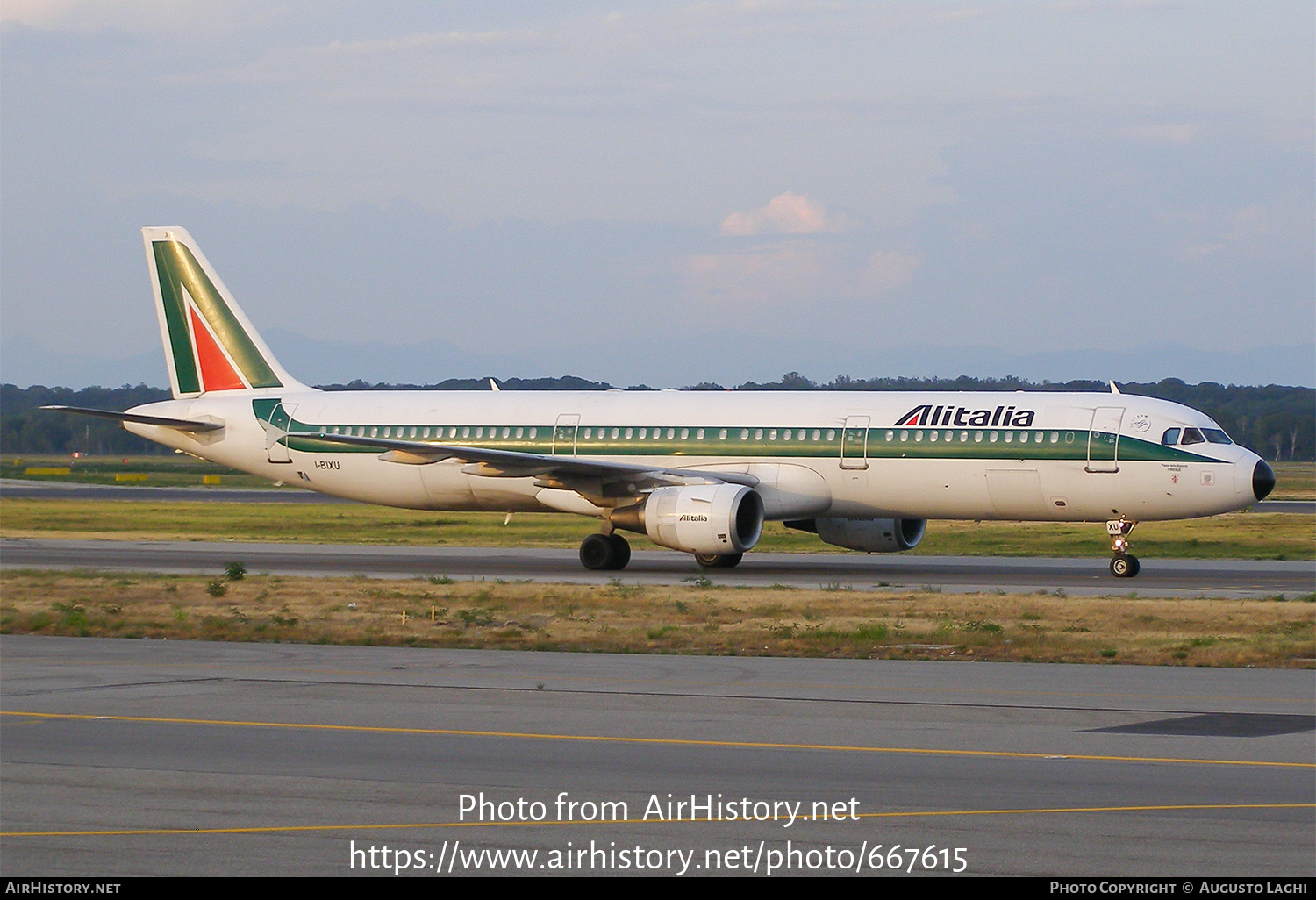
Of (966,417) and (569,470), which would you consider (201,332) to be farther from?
(966,417)

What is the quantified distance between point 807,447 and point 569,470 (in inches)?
194

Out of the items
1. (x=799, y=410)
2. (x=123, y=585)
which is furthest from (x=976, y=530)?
(x=123, y=585)

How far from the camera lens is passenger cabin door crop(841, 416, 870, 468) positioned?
3244 cm

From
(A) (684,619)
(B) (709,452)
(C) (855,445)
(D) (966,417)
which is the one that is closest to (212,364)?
(B) (709,452)

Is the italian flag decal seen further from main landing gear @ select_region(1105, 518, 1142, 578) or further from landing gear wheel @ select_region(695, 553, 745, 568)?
main landing gear @ select_region(1105, 518, 1142, 578)

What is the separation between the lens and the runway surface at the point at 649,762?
9203 mm

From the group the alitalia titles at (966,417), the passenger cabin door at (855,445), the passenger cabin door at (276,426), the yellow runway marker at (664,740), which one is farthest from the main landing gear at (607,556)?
the yellow runway marker at (664,740)

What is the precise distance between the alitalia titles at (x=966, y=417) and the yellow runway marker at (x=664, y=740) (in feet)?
65.4

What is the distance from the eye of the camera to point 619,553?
33.5 metres

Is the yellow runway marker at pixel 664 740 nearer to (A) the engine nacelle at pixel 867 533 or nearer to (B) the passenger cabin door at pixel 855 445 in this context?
(B) the passenger cabin door at pixel 855 445

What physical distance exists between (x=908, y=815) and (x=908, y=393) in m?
24.4


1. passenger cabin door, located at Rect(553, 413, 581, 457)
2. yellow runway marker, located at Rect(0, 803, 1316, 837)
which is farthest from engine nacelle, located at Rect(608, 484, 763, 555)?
yellow runway marker, located at Rect(0, 803, 1316, 837)

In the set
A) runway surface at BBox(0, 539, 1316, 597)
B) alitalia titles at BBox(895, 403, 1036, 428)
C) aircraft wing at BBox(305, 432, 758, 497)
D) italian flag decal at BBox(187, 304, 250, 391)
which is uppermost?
italian flag decal at BBox(187, 304, 250, 391)

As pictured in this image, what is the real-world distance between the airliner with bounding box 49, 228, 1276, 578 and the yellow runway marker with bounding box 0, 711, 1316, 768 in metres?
17.6
